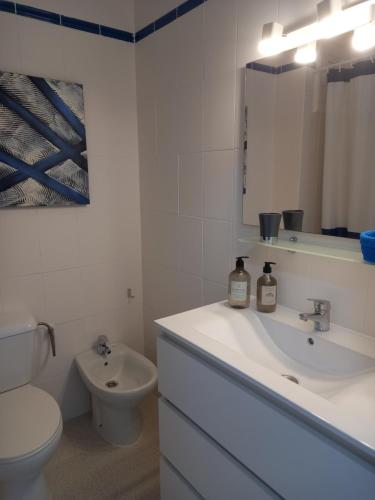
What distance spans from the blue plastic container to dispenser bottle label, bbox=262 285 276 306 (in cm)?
38

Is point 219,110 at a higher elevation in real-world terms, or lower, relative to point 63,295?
higher

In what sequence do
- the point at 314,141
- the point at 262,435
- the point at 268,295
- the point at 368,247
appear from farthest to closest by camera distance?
the point at 268,295 → the point at 314,141 → the point at 368,247 → the point at 262,435

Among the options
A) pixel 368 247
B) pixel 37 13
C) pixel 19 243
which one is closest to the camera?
pixel 368 247

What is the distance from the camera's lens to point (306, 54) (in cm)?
119

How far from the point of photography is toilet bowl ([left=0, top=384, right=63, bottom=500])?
131cm

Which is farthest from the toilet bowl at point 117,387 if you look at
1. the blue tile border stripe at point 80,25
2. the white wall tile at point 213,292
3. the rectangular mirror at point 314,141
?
the blue tile border stripe at point 80,25

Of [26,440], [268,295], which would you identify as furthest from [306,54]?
[26,440]

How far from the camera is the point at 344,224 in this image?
1.15 m

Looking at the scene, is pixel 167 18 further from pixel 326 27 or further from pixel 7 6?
pixel 326 27

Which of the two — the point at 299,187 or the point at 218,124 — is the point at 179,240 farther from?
the point at 299,187

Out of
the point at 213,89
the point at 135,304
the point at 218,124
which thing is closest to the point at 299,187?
the point at 218,124

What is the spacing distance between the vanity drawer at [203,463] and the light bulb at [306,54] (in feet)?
4.16

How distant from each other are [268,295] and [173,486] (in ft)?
Result: 2.58

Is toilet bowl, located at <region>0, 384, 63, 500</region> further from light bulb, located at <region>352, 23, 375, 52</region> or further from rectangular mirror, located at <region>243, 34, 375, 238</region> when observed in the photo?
light bulb, located at <region>352, 23, 375, 52</region>
